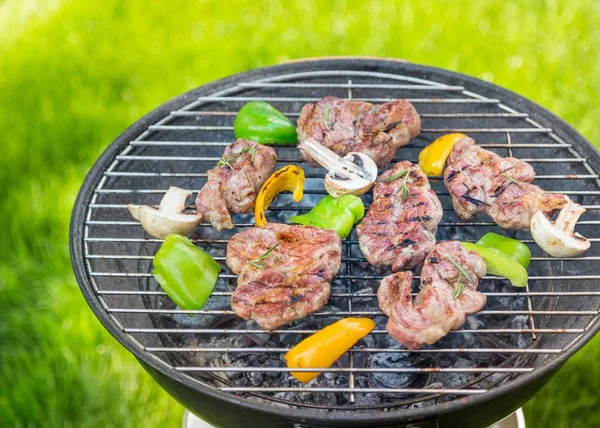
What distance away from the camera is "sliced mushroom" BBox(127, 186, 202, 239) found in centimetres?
310

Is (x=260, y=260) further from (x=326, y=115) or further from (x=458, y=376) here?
(x=458, y=376)

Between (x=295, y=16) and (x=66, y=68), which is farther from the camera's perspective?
(x=295, y=16)

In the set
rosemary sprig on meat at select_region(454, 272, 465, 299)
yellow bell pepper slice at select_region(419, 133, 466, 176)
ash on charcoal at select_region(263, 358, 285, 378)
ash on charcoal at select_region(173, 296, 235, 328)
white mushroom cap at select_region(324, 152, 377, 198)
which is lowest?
ash on charcoal at select_region(263, 358, 285, 378)

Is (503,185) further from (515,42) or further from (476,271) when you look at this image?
(515,42)

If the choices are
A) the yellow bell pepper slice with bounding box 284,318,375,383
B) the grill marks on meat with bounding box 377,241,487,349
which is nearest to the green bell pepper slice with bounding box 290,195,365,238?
the grill marks on meat with bounding box 377,241,487,349

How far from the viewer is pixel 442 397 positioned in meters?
3.00

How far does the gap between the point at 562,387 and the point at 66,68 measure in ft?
16.4

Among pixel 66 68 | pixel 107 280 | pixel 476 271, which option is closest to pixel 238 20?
pixel 66 68

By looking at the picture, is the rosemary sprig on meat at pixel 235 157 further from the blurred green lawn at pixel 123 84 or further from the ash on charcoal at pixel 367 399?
the blurred green lawn at pixel 123 84

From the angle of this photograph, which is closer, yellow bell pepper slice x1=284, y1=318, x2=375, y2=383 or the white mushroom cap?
yellow bell pepper slice x1=284, y1=318, x2=375, y2=383

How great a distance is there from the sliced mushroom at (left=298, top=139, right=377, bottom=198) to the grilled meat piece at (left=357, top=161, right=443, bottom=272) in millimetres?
91

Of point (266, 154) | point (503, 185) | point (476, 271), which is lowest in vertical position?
point (476, 271)

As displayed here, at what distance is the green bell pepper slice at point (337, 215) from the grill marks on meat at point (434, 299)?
43cm

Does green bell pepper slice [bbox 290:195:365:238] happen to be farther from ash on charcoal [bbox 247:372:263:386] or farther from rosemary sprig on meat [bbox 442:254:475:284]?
ash on charcoal [bbox 247:372:263:386]
